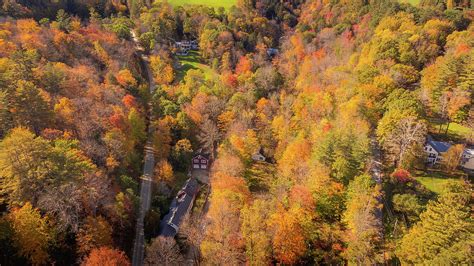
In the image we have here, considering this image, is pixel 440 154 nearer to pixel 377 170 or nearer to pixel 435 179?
pixel 435 179

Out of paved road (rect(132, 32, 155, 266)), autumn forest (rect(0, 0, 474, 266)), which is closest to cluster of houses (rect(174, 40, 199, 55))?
autumn forest (rect(0, 0, 474, 266))

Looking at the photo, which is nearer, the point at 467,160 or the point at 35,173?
the point at 35,173

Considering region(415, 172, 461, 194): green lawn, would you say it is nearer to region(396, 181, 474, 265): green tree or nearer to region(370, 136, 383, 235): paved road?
region(370, 136, 383, 235): paved road

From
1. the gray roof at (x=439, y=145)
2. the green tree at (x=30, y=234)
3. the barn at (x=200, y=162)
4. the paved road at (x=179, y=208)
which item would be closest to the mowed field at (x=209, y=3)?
the barn at (x=200, y=162)

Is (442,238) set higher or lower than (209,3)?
lower

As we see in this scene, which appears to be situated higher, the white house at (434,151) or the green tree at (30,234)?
the white house at (434,151)

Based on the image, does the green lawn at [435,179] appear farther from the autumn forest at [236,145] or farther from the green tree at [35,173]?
the green tree at [35,173]

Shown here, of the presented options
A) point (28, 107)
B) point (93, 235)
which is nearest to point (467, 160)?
point (93, 235)

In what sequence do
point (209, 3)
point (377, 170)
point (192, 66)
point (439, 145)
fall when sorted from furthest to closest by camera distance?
point (209, 3), point (192, 66), point (439, 145), point (377, 170)
